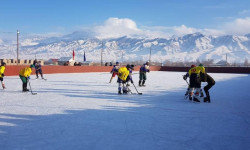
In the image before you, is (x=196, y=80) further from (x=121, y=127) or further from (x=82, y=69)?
(x=82, y=69)

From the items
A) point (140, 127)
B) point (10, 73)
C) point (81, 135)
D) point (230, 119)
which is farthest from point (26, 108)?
point (10, 73)

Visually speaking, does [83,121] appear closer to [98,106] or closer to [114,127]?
[114,127]

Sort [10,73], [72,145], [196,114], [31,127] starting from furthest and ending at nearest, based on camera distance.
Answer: [10,73] → [196,114] → [31,127] → [72,145]

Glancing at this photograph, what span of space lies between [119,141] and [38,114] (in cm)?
324

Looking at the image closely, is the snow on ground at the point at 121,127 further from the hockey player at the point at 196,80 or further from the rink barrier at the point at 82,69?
the rink barrier at the point at 82,69

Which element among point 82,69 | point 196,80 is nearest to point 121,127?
point 196,80

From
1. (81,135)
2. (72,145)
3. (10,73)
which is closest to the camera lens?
(72,145)

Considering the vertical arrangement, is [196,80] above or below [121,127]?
above

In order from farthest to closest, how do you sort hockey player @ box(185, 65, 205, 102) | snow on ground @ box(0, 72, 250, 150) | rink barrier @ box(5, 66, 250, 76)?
rink barrier @ box(5, 66, 250, 76) < hockey player @ box(185, 65, 205, 102) < snow on ground @ box(0, 72, 250, 150)

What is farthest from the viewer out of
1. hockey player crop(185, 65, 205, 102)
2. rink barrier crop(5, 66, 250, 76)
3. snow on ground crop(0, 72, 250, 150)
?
rink barrier crop(5, 66, 250, 76)

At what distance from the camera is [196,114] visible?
7625 mm

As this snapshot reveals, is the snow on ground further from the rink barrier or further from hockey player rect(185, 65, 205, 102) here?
the rink barrier

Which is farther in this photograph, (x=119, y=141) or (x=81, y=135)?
(x=81, y=135)

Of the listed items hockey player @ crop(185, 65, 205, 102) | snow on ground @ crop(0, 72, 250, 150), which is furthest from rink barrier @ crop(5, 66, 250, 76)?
hockey player @ crop(185, 65, 205, 102)
